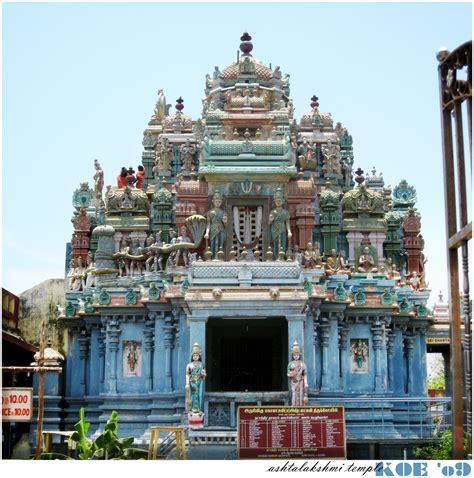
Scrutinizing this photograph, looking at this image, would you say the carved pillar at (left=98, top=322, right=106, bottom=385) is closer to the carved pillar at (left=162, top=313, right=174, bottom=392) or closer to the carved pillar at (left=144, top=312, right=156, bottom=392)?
the carved pillar at (left=144, top=312, right=156, bottom=392)

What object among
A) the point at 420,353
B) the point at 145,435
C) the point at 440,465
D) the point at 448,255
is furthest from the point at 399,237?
the point at 448,255

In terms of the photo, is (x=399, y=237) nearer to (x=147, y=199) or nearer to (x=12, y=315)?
(x=147, y=199)

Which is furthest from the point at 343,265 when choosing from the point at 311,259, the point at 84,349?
the point at 84,349

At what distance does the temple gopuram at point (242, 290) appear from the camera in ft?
85.9

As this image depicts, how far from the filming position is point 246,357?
30.1 m

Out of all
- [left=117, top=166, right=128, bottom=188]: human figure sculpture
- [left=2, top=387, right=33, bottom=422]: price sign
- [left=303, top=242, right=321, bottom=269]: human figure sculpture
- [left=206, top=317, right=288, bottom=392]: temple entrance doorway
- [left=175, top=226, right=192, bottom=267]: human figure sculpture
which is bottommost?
[left=2, top=387, right=33, bottom=422]: price sign

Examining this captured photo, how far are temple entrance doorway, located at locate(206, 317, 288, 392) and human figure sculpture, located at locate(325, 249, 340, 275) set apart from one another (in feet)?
7.54

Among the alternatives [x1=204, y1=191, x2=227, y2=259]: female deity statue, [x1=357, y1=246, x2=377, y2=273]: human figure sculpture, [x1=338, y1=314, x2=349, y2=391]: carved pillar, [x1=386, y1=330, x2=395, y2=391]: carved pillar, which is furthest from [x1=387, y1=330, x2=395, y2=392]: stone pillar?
[x1=204, y1=191, x2=227, y2=259]: female deity statue

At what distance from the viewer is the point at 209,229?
29141 millimetres

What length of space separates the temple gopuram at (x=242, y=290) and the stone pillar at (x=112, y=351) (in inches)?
1.5

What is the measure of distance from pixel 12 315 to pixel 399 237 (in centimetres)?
1552

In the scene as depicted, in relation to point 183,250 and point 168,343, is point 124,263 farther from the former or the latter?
point 168,343

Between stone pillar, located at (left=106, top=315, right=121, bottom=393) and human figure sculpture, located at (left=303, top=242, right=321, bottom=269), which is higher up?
human figure sculpture, located at (left=303, top=242, right=321, bottom=269)

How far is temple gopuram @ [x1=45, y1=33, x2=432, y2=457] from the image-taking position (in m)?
26.2
